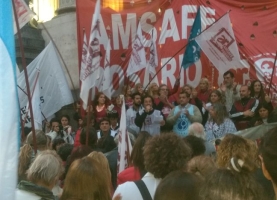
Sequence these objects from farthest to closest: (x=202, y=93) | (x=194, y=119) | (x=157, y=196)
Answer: (x=202, y=93)
(x=194, y=119)
(x=157, y=196)

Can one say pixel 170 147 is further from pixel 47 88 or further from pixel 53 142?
pixel 47 88

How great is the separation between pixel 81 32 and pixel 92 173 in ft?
29.2

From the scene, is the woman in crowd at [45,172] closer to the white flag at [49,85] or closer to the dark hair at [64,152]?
the dark hair at [64,152]

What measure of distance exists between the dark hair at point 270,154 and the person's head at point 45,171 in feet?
6.54

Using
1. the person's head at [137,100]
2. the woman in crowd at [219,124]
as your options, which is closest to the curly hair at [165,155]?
the woman in crowd at [219,124]

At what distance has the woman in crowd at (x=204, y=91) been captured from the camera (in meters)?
9.96

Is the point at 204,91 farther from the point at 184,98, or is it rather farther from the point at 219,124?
the point at 219,124

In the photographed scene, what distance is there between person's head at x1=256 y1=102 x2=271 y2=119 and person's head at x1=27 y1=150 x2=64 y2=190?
4.94 m

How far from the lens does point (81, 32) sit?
1230cm

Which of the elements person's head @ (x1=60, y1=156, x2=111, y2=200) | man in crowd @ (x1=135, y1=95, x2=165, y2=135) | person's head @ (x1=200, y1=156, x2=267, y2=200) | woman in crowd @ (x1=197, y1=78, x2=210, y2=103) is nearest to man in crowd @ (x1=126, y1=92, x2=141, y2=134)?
man in crowd @ (x1=135, y1=95, x2=165, y2=135)

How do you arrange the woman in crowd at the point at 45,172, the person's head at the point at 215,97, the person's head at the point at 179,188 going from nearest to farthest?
the person's head at the point at 179,188
the woman in crowd at the point at 45,172
the person's head at the point at 215,97

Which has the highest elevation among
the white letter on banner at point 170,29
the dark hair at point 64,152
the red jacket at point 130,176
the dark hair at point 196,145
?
the white letter on banner at point 170,29

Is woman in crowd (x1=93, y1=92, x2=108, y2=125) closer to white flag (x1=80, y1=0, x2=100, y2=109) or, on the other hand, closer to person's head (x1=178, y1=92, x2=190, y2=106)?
person's head (x1=178, y1=92, x2=190, y2=106)

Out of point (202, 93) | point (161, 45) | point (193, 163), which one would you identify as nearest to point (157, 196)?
point (193, 163)
